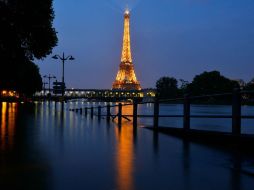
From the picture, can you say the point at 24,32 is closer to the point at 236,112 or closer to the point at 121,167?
the point at 236,112

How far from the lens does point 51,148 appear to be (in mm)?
10922

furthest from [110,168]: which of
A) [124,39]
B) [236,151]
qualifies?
[124,39]

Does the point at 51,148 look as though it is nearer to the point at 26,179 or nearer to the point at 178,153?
the point at 178,153

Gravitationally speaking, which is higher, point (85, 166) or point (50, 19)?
point (50, 19)

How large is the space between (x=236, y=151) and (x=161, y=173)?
12.2 ft

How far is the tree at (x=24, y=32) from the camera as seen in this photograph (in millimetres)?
38375

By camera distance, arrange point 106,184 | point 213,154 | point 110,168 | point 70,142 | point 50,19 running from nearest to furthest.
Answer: point 106,184 → point 110,168 → point 213,154 → point 70,142 → point 50,19

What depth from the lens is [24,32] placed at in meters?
40.3

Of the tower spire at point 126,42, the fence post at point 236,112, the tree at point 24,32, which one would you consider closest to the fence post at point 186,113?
the fence post at point 236,112

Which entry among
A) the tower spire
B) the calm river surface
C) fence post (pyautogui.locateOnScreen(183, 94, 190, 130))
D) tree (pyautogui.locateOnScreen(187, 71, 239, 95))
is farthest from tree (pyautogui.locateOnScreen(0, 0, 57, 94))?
tree (pyautogui.locateOnScreen(187, 71, 239, 95))

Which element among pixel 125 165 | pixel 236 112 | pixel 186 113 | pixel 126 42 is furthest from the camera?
pixel 126 42

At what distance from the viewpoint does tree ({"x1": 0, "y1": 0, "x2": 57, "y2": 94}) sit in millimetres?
38375

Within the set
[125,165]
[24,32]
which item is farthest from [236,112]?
[24,32]

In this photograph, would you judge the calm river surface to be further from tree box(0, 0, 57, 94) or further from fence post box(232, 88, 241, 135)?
tree box(0, 0, 57, 94)
